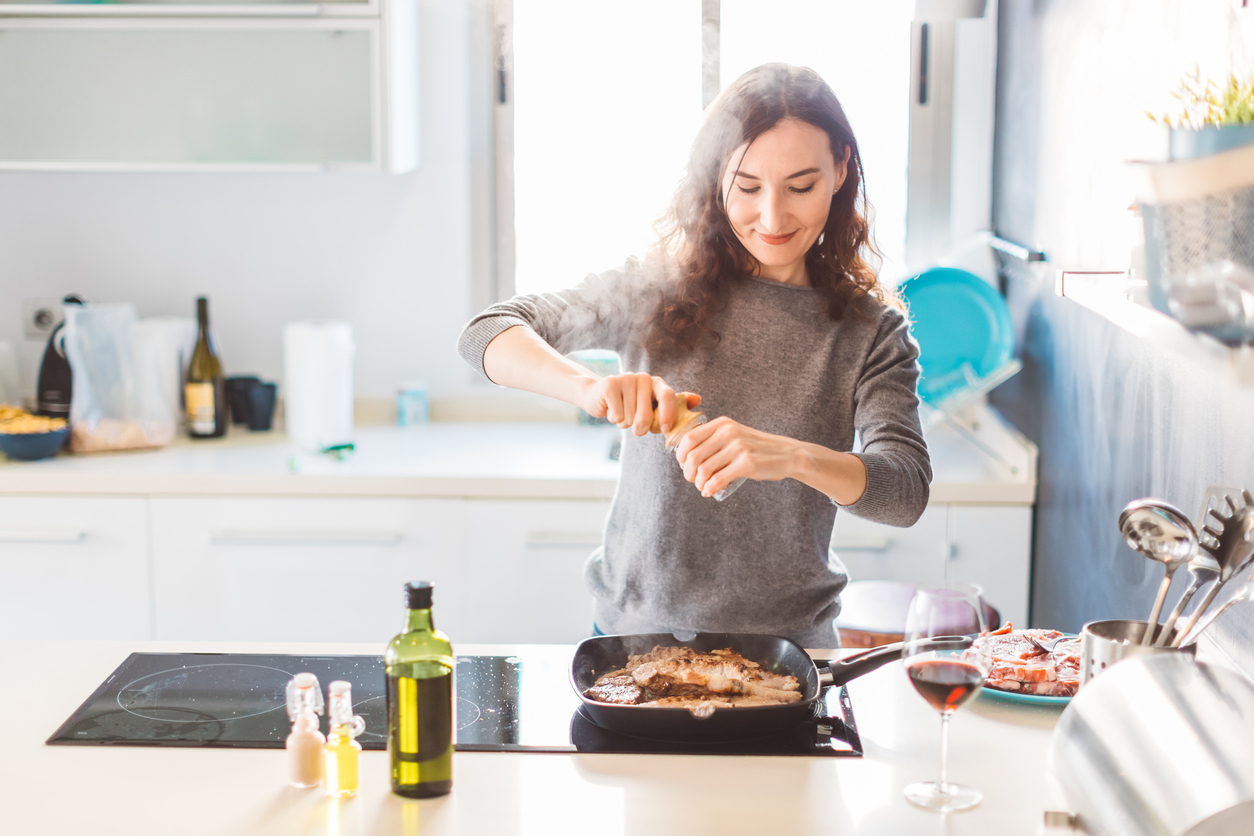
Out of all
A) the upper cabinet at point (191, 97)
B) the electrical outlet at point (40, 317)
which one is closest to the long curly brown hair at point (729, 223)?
the upper cabinet at point (191, 97)

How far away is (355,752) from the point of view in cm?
112

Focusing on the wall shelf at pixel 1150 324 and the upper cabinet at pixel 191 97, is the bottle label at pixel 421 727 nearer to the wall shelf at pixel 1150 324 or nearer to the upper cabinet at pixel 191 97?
the wall shelf at pixel 1150 324

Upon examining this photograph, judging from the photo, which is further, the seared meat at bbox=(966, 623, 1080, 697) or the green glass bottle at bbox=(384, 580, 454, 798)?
the seared meat at bbox=(966, 623, 1080, 697)

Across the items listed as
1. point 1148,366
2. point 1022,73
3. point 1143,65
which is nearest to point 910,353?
point 1148,366

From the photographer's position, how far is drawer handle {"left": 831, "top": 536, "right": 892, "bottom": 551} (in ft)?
8.05

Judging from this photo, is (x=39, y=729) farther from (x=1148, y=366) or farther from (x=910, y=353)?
(x=1148, y=366)

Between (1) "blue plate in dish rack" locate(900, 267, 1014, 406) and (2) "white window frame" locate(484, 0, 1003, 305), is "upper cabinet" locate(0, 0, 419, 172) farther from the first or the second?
(1) "blue plate in dish rack" locate(900, 267, 1014, 406)

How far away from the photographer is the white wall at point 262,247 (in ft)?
10.0

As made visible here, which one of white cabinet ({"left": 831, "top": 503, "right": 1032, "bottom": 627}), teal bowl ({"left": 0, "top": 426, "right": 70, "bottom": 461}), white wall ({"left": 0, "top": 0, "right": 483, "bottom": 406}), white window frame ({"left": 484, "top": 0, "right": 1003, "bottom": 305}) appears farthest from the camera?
white wall ({"left": 0, "top": 0, "right": 483, "bottom": 406})

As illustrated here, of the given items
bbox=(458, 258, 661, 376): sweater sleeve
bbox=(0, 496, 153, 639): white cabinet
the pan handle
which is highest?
bbox=(458, 258, 661, 376): sweater sleeve

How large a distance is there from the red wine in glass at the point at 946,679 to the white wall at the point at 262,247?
2.21 meters

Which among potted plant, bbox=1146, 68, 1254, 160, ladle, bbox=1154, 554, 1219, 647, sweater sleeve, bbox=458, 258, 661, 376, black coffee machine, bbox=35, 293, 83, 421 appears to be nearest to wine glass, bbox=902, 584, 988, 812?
ladle, bbox=1154, 554, 1219, 647

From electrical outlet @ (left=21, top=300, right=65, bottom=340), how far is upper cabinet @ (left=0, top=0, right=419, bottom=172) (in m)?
0.45

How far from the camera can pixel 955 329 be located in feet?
8.57
